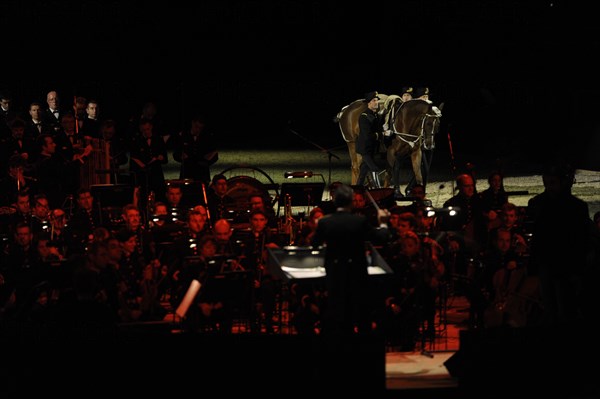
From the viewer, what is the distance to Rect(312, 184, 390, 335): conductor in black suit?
10.5m

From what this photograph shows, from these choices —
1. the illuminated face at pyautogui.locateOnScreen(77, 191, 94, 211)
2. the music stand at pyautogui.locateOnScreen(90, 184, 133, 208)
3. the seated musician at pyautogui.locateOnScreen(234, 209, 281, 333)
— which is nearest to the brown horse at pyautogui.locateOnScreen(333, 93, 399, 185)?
the music stand at pyautogui.locateOnScreen(90, 184, 133, 208)

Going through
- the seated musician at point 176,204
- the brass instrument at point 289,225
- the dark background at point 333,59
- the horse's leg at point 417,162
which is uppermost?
the dark background at point 333,59

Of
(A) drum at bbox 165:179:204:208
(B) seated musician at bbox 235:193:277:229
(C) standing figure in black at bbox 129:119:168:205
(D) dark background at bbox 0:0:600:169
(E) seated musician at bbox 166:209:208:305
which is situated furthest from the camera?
(D) dark background at bbox 0:0:600:169

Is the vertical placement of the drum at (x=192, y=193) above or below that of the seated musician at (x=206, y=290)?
above

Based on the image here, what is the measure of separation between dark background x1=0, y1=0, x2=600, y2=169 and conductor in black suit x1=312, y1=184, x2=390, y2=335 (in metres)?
15.3

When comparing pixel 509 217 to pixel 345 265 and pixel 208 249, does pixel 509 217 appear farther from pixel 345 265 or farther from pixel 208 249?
pixel 345 265

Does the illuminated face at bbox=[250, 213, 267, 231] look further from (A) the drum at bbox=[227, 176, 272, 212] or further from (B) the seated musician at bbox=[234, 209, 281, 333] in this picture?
(A) the drum at bbox=[227, 176, 272, 212]

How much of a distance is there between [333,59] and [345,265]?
19.7 metres

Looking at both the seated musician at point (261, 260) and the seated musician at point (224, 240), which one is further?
the seated musician at point (224, 240)

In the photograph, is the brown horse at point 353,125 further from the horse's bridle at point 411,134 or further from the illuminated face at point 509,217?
the illuminated face at point 509,217

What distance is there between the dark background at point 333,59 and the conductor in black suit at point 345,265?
15.3 m

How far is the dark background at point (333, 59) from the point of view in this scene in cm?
2586

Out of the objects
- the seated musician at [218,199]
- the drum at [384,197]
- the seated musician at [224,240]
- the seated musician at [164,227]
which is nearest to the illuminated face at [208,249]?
the seated musician at [224,240]

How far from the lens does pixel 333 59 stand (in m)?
29.7
